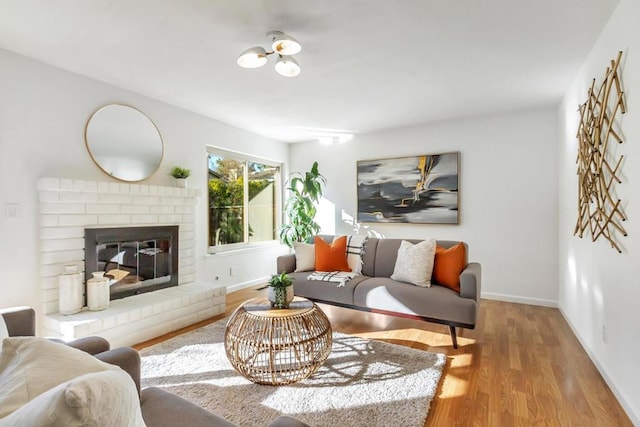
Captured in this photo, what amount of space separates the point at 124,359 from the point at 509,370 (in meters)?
2.41

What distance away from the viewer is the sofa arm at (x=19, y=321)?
169 cm

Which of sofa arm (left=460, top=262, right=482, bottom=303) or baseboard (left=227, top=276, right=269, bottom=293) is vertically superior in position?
sofa arm (left=460, top=262, right=482, bottom=303)

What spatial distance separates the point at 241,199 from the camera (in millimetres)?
4969

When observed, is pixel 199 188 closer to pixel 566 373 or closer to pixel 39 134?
pixel 39 134

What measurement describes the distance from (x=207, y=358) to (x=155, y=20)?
7.82 ft

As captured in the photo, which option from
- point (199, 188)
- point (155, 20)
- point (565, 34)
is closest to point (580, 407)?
point (565, 34)

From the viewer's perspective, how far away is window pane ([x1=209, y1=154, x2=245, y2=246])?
14.6 ft

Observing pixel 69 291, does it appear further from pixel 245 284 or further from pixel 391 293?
pixel 391 293

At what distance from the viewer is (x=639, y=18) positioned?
1.72m

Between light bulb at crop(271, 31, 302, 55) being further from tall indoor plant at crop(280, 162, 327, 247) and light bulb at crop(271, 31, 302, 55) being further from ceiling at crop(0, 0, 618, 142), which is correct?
tall indoor plant at crop(280, 162, 327, 247)

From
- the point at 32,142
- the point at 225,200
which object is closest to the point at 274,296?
the point at 32,142

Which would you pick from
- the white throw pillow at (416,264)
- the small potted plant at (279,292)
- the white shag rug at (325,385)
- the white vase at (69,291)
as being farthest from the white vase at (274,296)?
the white vase at (69,291)

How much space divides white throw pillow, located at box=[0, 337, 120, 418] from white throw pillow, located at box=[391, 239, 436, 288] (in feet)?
8.47

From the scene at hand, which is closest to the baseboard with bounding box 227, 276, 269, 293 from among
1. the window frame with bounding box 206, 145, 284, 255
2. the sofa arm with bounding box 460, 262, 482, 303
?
the window frame with bounding box 206, 145, 284, 255
